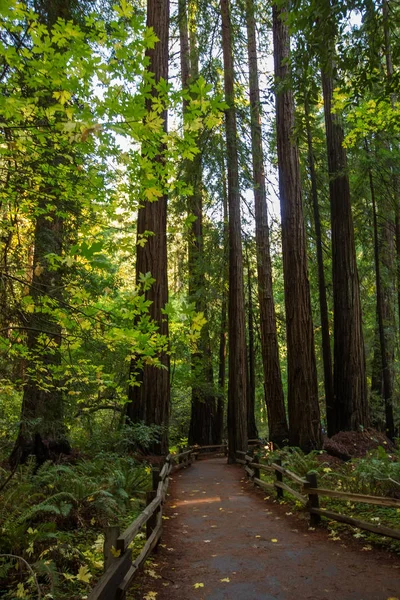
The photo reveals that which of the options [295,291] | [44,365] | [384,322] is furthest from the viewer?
[384,322]

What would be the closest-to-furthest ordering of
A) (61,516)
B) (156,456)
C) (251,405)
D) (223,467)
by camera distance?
(61,516)
(156,456)
(223,467)
(251,405)

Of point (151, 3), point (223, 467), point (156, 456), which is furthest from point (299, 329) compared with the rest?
point (151, 3)

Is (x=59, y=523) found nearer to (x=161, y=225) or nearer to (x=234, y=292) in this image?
(x=161, y=225)

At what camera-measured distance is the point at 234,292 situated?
1554cm

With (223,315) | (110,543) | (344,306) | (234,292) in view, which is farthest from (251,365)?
(110,543)

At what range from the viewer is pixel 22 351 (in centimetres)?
499

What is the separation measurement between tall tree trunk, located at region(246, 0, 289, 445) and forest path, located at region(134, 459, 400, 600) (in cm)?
644

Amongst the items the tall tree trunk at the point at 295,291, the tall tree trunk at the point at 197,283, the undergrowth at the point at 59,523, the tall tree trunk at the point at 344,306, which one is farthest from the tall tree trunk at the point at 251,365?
the undergrowth at the point at 59,523

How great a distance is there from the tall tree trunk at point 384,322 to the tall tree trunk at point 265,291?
3.66 meters

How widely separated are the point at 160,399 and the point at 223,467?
18.3 feet

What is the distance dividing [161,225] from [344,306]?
576 cm

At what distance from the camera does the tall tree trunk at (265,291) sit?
14.8 m

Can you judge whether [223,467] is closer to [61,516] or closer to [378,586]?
[61,516]

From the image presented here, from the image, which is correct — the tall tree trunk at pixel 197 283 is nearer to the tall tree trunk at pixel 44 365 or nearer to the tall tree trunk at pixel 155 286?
the tall tree trunk at pixel 155 286
